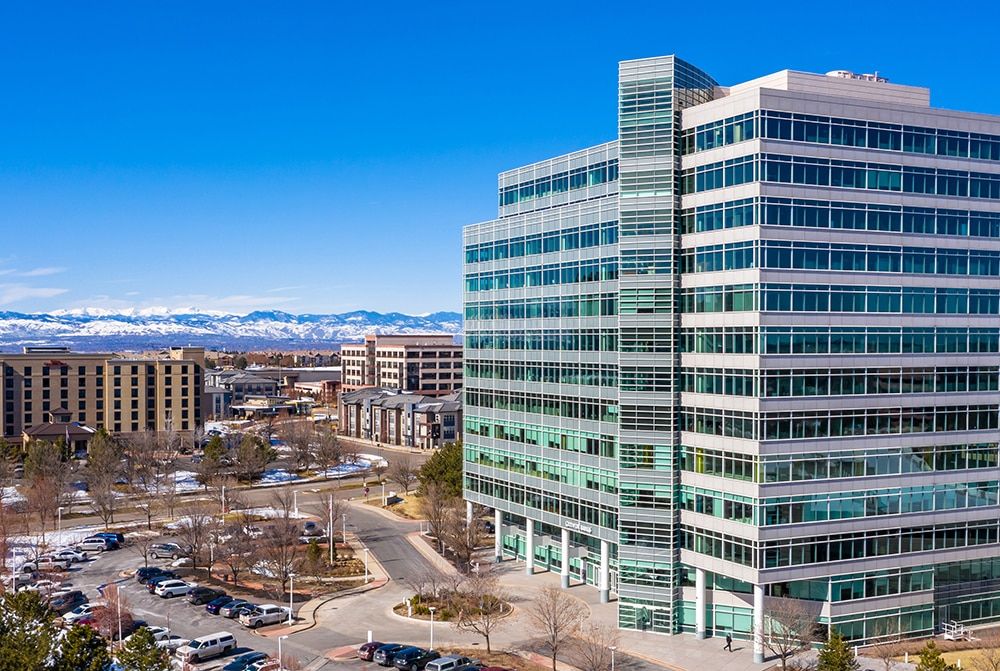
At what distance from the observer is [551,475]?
6788 centimetres

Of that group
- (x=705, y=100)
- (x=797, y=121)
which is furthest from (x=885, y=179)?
(x=705, y=100)

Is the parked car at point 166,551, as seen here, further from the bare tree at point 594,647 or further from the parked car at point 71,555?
the bare tree at point 594,647

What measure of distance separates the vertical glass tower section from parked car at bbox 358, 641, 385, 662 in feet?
53.4

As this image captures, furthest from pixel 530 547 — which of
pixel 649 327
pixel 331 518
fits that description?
pixel 649 327

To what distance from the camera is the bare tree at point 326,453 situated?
124312 millimetres

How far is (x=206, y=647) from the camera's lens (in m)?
52.4

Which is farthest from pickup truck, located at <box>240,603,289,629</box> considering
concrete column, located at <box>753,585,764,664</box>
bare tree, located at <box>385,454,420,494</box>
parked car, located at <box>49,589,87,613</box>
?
bare tree, located at <box>385,454,420,494</box>

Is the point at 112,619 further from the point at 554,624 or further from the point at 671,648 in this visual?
the point at 671,648

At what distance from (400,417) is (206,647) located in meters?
106

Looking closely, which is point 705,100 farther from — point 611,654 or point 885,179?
point 611,654

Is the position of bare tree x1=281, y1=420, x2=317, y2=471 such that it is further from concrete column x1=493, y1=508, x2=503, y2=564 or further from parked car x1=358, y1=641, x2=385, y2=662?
parked car x1=358, y1=641, x2=385, y2=662

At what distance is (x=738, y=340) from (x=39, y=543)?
65.5m

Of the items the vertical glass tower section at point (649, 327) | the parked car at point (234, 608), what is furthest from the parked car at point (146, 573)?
the vertical glass tower section at point (649, 327)

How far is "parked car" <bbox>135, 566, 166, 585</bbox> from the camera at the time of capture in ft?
228
